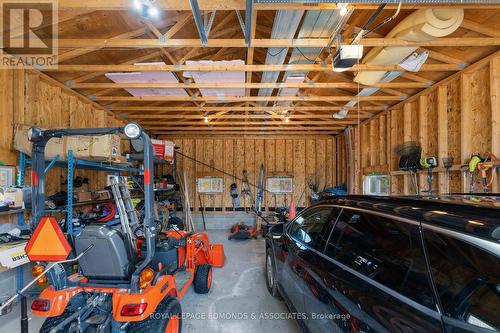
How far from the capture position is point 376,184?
5852 mm

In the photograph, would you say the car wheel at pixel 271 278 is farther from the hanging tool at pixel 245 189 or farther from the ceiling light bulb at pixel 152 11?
the hanging tool at pixel 245 189

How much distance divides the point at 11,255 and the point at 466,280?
143 inches

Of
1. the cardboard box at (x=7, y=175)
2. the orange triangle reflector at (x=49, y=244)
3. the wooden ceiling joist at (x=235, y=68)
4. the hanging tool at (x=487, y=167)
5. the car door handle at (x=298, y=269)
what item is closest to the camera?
the orange triangle reflector at (x=49, y=244)

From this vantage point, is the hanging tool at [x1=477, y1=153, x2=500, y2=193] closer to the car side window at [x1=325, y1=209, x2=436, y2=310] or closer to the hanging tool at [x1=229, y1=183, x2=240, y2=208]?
the car side window at [x1=325, y1=209, x2=436, y2=310]

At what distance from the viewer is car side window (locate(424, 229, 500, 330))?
2.86ft

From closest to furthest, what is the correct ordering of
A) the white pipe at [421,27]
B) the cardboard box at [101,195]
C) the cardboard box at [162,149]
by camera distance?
the white pipe at [421,27] → the cardboard box at [101,195] → the cardboard box at [162,149]

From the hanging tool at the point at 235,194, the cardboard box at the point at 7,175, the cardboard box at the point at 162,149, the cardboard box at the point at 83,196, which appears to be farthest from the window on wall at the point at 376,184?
the cardboard box at the point at 7,175

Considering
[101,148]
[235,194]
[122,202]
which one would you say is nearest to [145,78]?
[101,148]

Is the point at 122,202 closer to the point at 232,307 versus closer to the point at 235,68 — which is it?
the point at 232,307

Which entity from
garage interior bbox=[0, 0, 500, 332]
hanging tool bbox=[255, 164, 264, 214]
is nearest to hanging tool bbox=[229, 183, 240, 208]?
hanging tool bbox=[255, 164, 264, 214]

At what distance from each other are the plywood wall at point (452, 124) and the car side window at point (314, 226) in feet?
7.63

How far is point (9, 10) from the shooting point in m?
2.54

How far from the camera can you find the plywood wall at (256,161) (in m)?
8.01

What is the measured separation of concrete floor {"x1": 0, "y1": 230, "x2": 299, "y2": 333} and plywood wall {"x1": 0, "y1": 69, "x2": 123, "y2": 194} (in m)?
1.95
